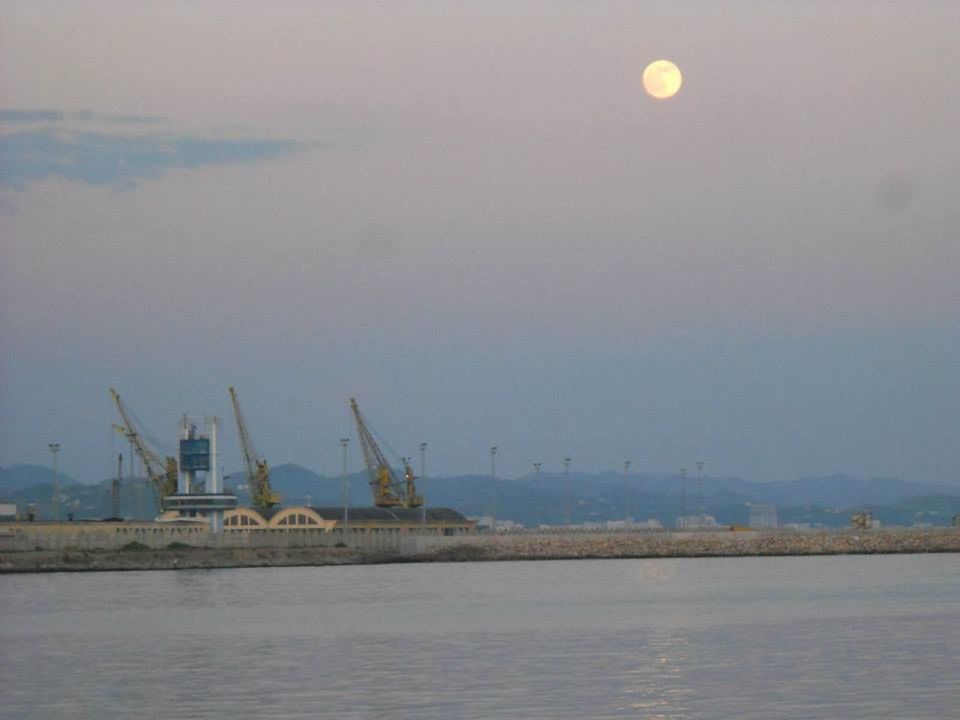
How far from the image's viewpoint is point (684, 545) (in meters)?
148

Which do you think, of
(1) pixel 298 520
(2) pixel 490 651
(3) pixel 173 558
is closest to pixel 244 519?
(1) pixel 298 520

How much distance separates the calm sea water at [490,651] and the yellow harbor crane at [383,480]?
102 m

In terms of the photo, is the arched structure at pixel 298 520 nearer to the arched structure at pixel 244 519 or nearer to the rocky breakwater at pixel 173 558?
the arched structure at pixel 244 519

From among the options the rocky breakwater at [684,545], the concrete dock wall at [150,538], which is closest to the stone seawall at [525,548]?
the rocky breakwater at [684,545]

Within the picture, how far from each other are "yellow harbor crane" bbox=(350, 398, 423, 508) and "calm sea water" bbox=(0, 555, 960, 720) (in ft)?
334

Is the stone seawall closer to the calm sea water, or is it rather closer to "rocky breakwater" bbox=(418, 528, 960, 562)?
"rocky breakwater" bbox=(418, 528, 960, 562)

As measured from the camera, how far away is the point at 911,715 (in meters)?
30.4

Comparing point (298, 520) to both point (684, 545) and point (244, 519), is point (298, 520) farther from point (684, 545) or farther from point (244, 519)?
point (684, 545)

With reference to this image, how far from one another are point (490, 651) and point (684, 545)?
104m

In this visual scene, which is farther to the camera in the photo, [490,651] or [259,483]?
[259,483]

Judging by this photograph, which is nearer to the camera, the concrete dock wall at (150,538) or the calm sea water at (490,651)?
the calm sea water at (490,651)

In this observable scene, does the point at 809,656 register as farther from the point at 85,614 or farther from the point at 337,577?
the point at 337,577

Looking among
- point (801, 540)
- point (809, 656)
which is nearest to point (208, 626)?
point (809, 656)

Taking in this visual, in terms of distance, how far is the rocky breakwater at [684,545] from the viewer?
471 ft
